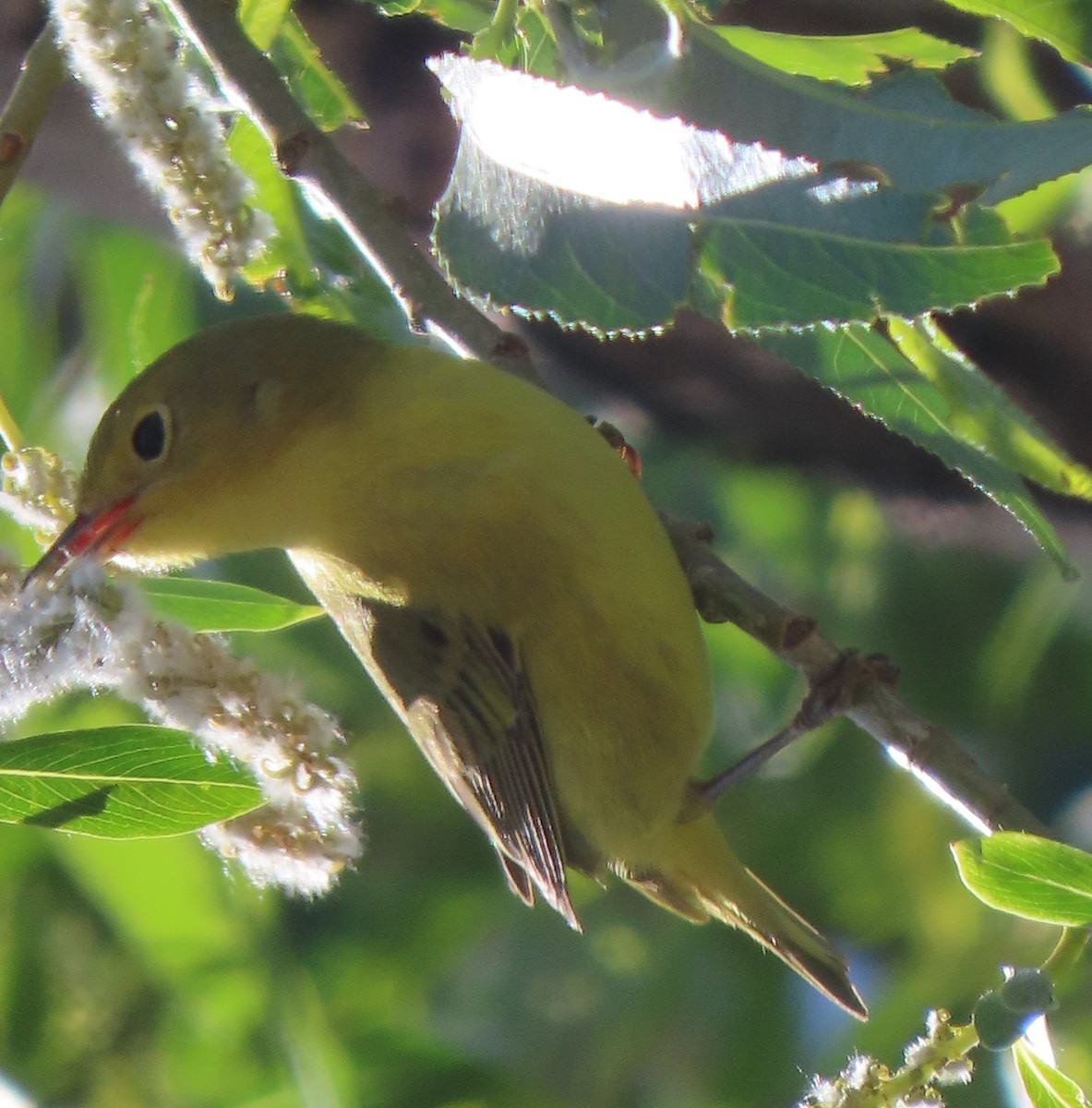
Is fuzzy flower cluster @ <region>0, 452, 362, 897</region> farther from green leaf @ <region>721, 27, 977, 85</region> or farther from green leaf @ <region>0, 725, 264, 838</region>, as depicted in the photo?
green leaf @ <region>721, 27, 977, 85</region>

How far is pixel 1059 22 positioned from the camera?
1.58 metres

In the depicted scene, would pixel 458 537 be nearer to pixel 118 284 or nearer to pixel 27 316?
pixel 118 284

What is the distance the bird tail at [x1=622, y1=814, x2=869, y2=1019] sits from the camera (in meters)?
2.72

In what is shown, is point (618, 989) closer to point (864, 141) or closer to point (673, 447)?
point (673, 447)

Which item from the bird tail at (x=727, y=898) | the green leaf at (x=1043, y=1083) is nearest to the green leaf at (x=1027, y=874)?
the green leaf at (x=1043, y=1083)

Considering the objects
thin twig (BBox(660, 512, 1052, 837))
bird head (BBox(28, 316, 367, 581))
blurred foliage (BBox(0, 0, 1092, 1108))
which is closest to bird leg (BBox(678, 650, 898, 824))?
thin twig (BBox(660, 512, 1052, 837))

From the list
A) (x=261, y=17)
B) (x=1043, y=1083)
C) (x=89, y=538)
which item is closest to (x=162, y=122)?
(x=261, y=17)

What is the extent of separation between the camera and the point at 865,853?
438 cm

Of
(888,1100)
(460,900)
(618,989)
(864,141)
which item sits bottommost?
(618,989)

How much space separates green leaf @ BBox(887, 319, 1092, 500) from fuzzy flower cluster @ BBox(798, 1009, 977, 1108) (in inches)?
31.1

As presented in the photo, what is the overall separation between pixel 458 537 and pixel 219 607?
0.40m

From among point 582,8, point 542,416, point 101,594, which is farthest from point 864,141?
point 101,594

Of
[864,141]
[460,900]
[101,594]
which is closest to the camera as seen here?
[864,141]

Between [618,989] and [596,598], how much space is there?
2487 millimetres
